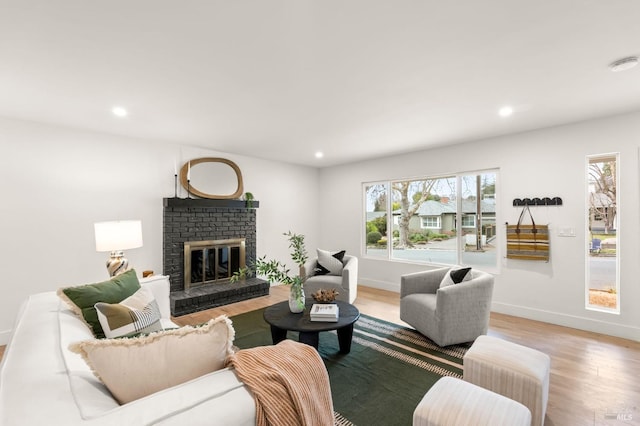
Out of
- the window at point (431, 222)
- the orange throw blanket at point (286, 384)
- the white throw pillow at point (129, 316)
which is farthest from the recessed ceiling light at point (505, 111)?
the white throw pillow at point (129, 316)

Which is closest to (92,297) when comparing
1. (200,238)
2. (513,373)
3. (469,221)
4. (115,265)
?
(115,265)

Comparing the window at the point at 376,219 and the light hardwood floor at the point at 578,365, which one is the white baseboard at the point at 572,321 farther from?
the window at the point at 376,219

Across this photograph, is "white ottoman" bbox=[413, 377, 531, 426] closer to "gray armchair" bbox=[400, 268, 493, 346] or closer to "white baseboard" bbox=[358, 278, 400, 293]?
"gray armchair" bbox=[400, 268, 493, 346]

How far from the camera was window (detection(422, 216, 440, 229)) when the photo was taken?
185 inches

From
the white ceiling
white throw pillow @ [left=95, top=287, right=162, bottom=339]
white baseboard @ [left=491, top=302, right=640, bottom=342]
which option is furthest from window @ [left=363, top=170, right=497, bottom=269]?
white throw pillow @ [left=95, top=287, right=162, bottom=339]

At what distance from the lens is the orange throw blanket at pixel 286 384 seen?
0.93 metres

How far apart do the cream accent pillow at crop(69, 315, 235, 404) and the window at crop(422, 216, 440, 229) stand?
4.24m

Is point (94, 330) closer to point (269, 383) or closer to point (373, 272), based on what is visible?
point (269, 383)

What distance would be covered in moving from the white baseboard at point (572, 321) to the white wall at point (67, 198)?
4.82 m

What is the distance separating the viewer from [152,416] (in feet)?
2.57

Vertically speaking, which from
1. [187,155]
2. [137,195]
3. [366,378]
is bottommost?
[366,378]

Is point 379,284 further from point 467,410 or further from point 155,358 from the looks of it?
point 155,358

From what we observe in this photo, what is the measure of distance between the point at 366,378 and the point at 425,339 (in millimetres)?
1007

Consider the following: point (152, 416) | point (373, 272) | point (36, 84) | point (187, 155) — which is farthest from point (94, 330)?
point (373, 272)
